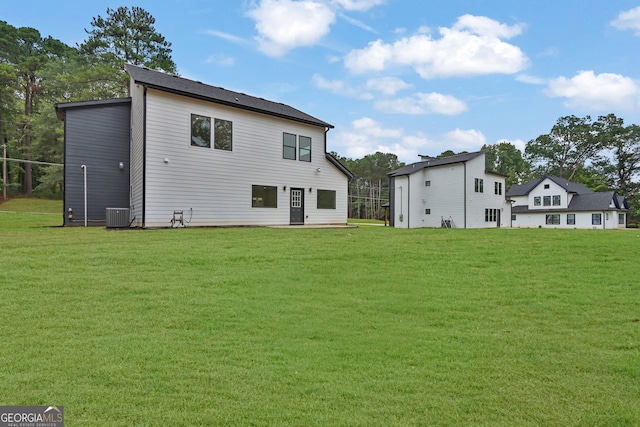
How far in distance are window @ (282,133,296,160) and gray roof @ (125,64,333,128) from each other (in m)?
0.90

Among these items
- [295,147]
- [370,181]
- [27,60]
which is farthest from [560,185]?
[27,60]

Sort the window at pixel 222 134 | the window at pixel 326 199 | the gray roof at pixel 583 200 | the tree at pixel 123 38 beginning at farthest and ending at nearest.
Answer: the gray roof at pixel 583 200 → the tree at pixel 123 38 → the window at pixel 326 199 → the window at pixel 222 134

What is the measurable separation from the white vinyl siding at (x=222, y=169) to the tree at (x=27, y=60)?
93.8 ft

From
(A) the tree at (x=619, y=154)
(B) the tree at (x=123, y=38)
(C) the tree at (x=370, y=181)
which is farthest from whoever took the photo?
(C) the tree at (x=370, y=181)

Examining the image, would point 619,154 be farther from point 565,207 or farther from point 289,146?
point 289,146

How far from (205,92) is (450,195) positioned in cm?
1926

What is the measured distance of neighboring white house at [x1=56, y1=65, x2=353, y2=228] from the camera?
13.4 metres

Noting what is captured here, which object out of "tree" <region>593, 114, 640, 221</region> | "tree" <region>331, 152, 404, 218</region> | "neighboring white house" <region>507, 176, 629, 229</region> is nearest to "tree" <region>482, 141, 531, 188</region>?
"tree" <region>593, 114, 640, 221</region>

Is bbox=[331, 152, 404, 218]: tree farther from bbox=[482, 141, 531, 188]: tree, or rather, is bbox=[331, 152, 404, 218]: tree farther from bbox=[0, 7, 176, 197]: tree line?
bbox=[0, 7, 176, 197]: tree line

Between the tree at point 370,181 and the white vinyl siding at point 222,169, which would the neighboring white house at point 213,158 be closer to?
the white vinyl siding at point 222,169

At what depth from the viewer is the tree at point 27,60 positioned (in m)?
33.8

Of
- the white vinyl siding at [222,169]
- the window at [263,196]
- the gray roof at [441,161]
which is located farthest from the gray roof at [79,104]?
the gray roof at [441,161]

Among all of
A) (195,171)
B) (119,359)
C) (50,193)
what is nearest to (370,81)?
(195,171)

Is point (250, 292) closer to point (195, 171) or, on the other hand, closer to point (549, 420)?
point (549, 420)
